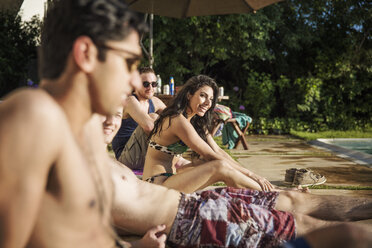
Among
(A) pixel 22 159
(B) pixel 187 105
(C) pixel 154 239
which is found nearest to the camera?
(A) pixel 22 159

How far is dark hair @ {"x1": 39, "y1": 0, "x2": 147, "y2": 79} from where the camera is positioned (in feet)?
3.11

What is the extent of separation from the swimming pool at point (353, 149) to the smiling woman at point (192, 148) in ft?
12.2

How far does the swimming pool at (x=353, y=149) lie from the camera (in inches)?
254

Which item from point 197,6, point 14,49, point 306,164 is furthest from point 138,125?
point 14,49

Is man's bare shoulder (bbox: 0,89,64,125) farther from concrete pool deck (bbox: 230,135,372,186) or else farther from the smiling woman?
concrete pool deck (bbox: 230,135,372,186)

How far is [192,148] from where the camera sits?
3262mm

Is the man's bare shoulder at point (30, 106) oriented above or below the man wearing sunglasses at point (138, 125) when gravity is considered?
above

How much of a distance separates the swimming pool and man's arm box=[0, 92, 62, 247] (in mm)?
6197

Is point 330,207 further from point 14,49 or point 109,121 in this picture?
point 14,49

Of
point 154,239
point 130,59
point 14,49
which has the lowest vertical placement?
point 154,239

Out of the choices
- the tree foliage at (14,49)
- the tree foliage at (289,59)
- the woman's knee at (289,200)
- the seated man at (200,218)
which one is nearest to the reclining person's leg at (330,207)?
the woman's knee at (289,200)

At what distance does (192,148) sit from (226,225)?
127 centimetres

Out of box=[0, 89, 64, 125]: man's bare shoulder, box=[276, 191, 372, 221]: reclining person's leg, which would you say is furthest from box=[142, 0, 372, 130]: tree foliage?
box=[0, 89, 64, 125]: man's bare shoulder

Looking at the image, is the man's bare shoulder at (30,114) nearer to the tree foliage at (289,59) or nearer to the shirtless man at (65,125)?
the shirtless man at (65,125)
